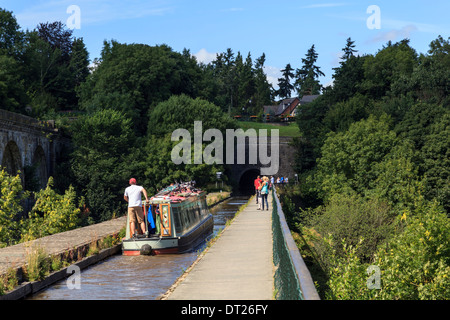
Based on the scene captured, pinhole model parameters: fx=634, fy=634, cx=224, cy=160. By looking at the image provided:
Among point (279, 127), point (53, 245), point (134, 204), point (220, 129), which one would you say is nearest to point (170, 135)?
point (220, 129)

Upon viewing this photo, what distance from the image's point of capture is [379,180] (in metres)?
52.1

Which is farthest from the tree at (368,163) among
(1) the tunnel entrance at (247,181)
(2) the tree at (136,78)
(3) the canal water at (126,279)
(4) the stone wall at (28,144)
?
(3) the canal water at (126,279)

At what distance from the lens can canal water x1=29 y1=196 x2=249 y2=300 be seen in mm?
13219

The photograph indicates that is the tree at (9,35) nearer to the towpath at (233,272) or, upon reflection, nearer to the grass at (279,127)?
the grass at (279,127)

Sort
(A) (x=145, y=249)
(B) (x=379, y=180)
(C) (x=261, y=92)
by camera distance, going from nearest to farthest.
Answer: (A) (x=145, y=249) < (B) (x=379, y=180) < (C) (x=261, y=92)

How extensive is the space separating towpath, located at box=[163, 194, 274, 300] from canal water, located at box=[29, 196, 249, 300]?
995 millimetres

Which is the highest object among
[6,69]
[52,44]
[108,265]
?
[52,44]

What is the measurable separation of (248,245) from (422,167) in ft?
126

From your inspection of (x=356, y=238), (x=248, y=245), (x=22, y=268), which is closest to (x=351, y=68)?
(x=356, y=238)

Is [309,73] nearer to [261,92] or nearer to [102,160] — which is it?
[261,92]

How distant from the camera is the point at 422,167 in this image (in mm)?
53188

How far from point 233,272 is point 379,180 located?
40511 millimetres

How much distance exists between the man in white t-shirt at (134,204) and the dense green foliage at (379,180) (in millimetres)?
5293
